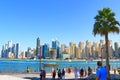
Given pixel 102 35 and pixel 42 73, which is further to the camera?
pixel 102 35

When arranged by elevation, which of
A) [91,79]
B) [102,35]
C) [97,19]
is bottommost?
[91,79]

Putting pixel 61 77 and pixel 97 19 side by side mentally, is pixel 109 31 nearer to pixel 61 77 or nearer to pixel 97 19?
pixel 97 19

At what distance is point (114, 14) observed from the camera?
3600 cm

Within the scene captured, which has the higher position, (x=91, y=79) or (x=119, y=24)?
(x=119, y=24)

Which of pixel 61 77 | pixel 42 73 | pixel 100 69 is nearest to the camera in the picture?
pixel 100 69

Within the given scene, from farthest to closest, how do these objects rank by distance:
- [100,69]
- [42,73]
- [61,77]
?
1. [61,77]
2. [42,73]
3. [100,69]

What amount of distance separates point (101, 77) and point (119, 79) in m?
23.5

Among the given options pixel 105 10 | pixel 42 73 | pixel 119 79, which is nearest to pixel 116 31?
pixel 105 10

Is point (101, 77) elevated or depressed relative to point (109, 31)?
depressed

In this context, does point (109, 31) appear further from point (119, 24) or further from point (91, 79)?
point (91, 79)

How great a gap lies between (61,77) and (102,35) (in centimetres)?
791

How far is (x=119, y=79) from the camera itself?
31.2 meters

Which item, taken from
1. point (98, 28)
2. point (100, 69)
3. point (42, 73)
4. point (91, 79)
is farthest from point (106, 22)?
point (100, 69)

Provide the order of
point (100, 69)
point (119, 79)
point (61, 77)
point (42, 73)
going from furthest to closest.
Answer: point (61, 77) → point (119, 79) → point (42, 73) → point (100, 69)
